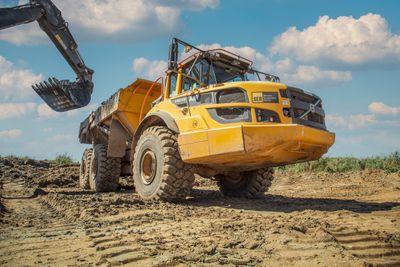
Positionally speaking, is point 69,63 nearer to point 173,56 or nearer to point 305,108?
point 173,56

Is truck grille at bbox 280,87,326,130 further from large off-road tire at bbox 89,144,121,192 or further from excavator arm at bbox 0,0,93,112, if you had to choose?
excavator arm at bbox 0,0,93,112

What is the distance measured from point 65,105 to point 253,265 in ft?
31.2

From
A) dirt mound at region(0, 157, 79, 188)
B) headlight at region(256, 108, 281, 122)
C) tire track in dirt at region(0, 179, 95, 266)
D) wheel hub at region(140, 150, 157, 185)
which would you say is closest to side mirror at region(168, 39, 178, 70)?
wheel hub at region(140, 150, 157, 185)

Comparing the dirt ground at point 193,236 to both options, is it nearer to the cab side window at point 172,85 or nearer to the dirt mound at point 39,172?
the cab side window at point 172,85

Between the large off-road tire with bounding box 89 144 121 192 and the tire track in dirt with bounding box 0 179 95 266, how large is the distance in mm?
4089

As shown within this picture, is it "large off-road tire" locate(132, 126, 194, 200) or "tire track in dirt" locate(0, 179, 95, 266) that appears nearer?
"tire track in dirt" locate(0, 179, 95, 266)

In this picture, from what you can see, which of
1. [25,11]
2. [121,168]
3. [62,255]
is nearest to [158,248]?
[62,255]

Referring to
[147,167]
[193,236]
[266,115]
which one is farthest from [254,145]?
[147,167]

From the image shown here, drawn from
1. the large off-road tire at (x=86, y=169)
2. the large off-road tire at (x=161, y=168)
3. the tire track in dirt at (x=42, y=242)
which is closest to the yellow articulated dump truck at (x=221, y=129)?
the large off-road tire at (x=161, y=168)

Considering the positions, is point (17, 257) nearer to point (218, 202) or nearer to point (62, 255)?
point (62, 255)

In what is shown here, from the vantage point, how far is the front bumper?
5.74 m

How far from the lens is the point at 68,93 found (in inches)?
444

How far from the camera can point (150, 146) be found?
7.08m

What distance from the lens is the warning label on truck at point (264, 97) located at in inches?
235
